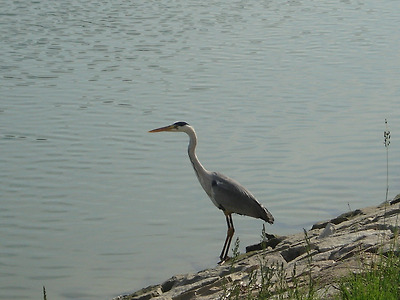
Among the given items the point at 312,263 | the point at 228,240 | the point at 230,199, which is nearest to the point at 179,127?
the point at 230,199

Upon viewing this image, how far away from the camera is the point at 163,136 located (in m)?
14.1

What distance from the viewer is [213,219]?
10.6m

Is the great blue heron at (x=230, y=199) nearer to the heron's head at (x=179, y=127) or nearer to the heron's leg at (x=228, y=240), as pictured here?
the heron's leg at (x=228, y=240)

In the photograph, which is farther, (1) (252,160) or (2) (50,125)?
(2) (50,125)

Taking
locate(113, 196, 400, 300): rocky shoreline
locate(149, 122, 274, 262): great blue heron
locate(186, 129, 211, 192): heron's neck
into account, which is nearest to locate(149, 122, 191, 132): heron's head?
locate(186, 129, 211, 192): heron's neck

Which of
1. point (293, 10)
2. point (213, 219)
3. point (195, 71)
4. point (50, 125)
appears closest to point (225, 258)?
point (213, 219)

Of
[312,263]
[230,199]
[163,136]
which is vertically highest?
[312,263]

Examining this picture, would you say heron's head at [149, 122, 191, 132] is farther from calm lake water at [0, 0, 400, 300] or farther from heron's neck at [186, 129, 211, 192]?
calm lake water at [0, 0, 400, 300]

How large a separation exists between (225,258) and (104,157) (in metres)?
3.95

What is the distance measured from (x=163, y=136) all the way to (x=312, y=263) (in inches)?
316

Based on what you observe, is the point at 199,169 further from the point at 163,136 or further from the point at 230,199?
the point at 163,136

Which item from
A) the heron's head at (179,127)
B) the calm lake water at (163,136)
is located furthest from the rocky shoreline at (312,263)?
the heron's head at (179,127)

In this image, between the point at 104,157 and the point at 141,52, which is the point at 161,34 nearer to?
the point at 141,52

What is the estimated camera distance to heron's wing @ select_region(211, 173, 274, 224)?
30.6 feet
